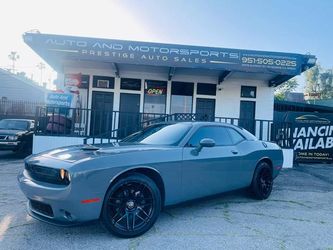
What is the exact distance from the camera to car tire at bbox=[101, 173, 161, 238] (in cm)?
359

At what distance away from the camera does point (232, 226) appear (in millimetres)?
4297

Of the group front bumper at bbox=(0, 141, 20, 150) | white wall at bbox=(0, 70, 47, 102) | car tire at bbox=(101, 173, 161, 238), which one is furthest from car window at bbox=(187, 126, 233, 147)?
white wall at bbox=(0, 70, 47, 102)

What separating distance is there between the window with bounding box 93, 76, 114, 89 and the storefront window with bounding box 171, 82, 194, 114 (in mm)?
2877

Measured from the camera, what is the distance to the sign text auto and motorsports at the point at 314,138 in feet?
36.5

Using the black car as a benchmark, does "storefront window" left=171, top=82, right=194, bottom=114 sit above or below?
above

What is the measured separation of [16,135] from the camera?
10477mm

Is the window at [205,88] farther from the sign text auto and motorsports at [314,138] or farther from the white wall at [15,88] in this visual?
the white wall at [15,88]

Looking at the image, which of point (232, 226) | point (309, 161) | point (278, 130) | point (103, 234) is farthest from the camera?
point (309, 161)

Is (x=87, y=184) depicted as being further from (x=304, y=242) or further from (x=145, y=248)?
(x=304, y=242)

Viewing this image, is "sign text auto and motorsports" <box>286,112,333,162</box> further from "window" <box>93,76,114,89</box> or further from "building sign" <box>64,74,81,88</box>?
"building sign" <box>64,74,81,88</box>

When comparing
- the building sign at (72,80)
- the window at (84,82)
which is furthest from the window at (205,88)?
the building sign at (72,80)

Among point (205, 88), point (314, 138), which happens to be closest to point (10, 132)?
point (205, 88)

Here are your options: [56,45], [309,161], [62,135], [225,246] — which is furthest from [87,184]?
[309,161]

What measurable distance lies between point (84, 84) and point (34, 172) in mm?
9810
